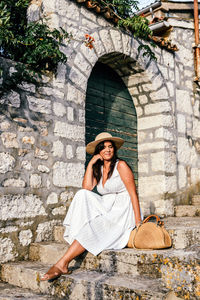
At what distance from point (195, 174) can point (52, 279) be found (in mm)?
3952

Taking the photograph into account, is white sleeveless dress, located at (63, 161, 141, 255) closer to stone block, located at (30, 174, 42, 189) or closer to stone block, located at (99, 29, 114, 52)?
stone block, located at (30, 174, 42, 189)

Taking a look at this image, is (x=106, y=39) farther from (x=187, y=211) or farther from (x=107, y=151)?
(x=187, y=211)

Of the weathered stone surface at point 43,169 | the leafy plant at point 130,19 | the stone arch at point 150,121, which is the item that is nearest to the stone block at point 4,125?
the weathered stone surface at point 43,169

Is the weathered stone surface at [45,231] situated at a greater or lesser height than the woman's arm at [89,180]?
lesser

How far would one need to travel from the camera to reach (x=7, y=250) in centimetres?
323

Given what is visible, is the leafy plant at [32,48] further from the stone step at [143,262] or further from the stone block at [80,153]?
the stone step at [143,262]

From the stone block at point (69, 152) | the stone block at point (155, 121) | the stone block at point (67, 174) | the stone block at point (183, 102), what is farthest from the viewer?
the stone block at point (183, 102)

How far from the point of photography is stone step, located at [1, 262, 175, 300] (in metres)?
2.18

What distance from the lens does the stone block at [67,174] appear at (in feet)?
12.3

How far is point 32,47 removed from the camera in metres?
3.73

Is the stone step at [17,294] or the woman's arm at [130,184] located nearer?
the stone step at [17,294]

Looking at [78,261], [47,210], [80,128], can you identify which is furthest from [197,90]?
[78,261]

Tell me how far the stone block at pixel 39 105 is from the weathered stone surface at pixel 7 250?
4.78 ft

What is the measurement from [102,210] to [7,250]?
1087 millimetres
